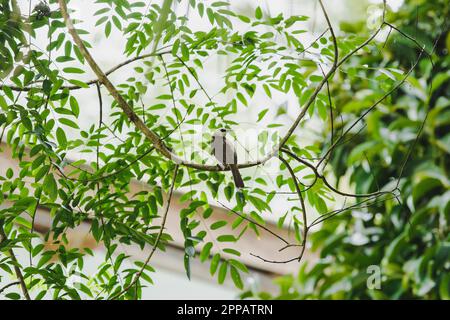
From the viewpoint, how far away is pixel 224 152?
1034 mm

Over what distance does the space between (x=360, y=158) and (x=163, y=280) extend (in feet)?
2.86

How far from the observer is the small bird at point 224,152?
1009mm

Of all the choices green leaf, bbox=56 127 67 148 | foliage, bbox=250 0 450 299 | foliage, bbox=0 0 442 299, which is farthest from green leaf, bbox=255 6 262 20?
foliage, bbox=250 0 450 299

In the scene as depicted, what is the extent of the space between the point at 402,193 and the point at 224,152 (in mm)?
1178

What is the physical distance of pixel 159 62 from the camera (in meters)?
1.17

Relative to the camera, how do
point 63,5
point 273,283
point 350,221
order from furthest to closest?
point 273,283, point 350,221, point 63,5

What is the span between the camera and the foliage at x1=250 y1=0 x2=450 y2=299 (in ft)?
6.48

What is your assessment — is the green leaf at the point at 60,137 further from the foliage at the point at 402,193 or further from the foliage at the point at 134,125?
the foliage at the point at 402,193

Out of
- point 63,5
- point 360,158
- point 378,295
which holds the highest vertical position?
point 360,158

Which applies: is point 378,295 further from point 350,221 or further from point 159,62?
point 159,62

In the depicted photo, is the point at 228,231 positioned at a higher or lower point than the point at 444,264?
higher

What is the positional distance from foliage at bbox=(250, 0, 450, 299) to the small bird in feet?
3.40

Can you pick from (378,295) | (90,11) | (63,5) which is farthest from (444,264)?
(63,5)

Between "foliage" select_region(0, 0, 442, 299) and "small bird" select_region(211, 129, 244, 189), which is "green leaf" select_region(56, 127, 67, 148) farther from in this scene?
"small bird" select_region(211, 129, 244, 189)
